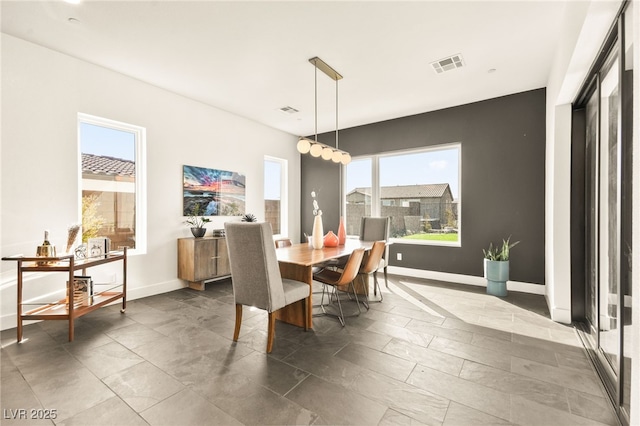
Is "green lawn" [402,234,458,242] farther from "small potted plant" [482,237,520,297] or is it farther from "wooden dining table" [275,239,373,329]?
"wooden dining table" [275,239,373,329]

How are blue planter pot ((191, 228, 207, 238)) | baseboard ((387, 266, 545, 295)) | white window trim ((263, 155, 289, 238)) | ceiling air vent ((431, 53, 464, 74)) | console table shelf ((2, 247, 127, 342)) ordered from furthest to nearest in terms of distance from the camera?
white window trim ((263, 155, 289, 238))
blue planter pot ((191, 228, 207, 238))
baseboard ((387, 266, 545, 295))
ceiling air vent ((431, 53, 464, 74))
console table shelf ((2, 247, 127, 342))

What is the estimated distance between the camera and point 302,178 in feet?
22.0

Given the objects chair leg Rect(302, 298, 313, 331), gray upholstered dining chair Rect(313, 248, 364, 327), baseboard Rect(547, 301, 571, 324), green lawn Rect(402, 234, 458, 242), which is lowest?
baseboard Rect(547, 301, 571, 324)

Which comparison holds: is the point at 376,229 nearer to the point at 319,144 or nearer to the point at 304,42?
the point at 319,144

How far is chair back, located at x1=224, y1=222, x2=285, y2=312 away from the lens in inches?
90.4

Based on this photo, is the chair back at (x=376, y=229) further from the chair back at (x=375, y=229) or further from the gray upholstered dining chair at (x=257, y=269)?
the gray upholstered dining chair at (x=257, y=269)

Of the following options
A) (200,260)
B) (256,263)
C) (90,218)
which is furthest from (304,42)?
(90,218)

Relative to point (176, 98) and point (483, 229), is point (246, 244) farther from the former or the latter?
point (483, 229)

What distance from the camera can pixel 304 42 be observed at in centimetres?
290

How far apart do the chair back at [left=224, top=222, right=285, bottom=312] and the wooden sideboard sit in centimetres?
193

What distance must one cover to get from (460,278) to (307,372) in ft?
11.4

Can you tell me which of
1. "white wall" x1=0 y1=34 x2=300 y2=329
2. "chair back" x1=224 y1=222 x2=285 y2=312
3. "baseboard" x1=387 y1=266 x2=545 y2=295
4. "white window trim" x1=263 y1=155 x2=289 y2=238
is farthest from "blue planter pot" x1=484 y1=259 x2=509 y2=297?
"white wall" x1=0 y1=34 x2=300 y2=329

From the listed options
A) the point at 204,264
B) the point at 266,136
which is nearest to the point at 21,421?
the point at 204,264

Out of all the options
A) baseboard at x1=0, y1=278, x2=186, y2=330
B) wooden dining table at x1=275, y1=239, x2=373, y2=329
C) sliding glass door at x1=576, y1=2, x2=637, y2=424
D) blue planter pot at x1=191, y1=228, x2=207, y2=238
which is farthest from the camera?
blue planter pot at x1=191, y1=228, x2=207, y2=238
